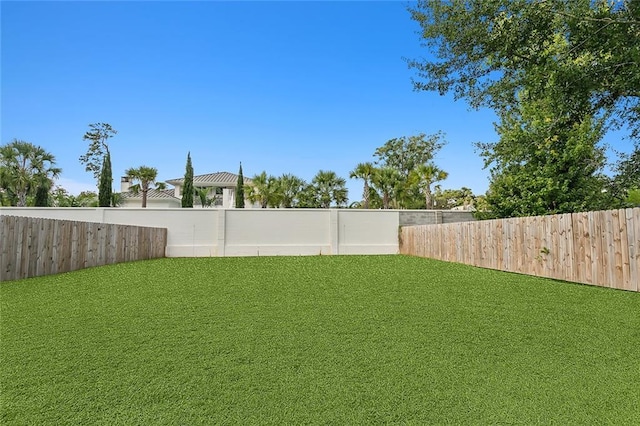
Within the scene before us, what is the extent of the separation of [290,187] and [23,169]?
18.8 m

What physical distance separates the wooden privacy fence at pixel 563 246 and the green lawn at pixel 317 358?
0.67 metres

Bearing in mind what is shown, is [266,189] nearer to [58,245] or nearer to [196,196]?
[196,196]

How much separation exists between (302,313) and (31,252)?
5558 mm

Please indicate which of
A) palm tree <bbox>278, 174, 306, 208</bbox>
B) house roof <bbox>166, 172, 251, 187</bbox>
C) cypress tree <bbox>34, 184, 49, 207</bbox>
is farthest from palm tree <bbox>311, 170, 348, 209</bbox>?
cypress tree <bbox>34, 184, 49, 207</bbox>

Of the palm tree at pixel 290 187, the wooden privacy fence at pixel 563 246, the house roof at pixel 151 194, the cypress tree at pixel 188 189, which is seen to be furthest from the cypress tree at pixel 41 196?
the wooden privacy fence at pixel 563 246

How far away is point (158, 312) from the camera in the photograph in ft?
12.3

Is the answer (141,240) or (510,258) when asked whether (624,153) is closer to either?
(510,258)

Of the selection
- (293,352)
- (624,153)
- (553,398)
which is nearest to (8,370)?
(293,352)

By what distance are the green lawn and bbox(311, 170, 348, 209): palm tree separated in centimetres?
1975

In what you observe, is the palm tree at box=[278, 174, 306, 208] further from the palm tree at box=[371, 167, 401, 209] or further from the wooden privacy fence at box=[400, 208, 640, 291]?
the wooden privacy fence at box=[400, 208, 640, 291]

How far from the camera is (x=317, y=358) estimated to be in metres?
2.47

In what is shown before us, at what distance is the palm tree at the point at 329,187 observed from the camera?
24141 mm

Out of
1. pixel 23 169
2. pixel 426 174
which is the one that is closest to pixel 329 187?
pixel 426 174

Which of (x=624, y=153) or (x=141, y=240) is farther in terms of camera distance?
(x=141, y=240)
